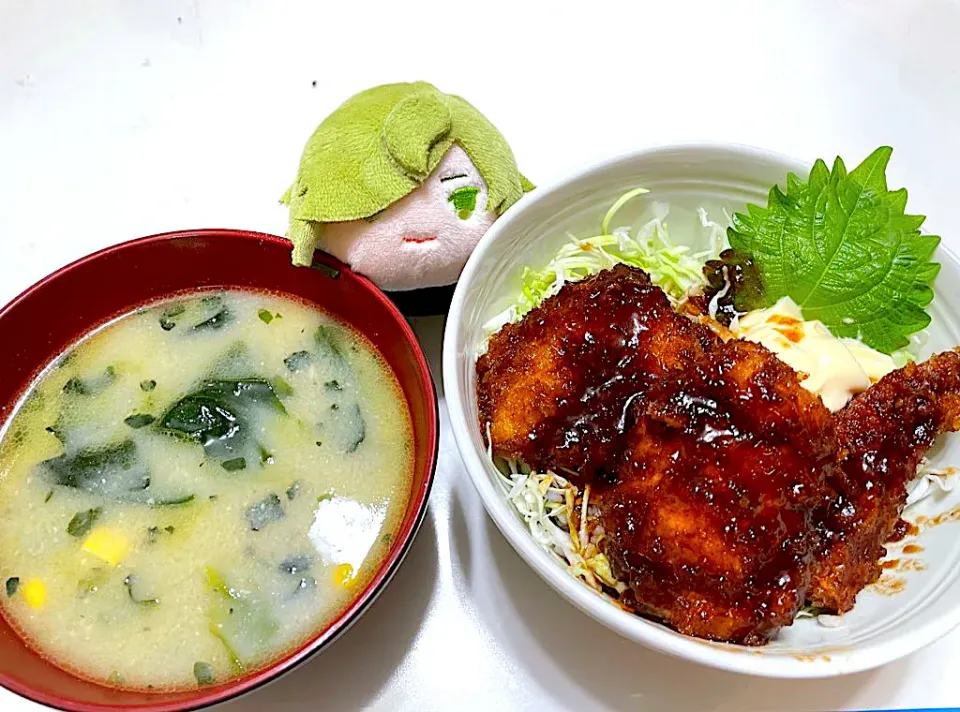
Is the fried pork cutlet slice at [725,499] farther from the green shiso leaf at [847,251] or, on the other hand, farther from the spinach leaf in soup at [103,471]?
the spinach leaf in soup at [103,471]

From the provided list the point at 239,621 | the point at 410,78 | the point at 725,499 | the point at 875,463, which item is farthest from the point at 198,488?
the point at 410,78

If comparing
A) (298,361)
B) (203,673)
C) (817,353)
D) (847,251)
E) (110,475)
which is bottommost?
(203,673)

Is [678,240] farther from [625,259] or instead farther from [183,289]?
[183,289]

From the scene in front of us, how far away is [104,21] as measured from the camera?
2.47 meters

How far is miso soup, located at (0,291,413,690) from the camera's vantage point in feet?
4.70

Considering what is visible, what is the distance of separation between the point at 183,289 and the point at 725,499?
1.23 metres

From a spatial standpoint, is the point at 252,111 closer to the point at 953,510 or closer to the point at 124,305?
the point at 124,305

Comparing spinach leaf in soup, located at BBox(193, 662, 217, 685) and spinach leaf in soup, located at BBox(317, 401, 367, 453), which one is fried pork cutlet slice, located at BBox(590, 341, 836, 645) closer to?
spinach leaf in soup, located at BBox(317, 401, 367, 453)

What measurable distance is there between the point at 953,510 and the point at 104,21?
2.59 m

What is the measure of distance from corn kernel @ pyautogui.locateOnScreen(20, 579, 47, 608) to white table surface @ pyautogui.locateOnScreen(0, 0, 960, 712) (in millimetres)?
786

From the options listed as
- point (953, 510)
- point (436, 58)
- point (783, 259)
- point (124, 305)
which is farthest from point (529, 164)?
point (953, 510)

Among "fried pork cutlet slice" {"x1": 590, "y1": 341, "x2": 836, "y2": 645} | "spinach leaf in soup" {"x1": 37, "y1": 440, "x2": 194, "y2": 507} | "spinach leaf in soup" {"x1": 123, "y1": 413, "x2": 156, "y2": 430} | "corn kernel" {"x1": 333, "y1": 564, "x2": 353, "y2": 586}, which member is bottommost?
"corn kernel" {"x1": 333, "y1": 564, "x2": 353, "y2": 586}

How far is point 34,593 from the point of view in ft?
4.84

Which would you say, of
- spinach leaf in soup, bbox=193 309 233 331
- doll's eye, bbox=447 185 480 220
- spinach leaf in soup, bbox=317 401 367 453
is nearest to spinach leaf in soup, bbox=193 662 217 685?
spinach leaf in soup, bbox=317 401 367 453
